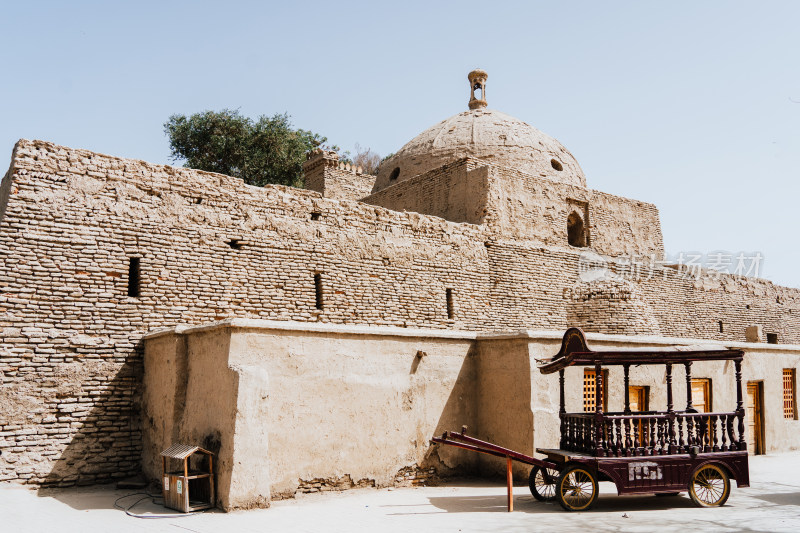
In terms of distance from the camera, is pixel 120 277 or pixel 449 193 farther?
pixel 449 193

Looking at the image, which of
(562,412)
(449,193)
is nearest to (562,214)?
(449,193)

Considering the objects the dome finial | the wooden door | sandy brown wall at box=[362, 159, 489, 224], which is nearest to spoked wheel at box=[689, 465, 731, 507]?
the wooden door

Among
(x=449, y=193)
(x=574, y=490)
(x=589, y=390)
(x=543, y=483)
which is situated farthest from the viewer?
(x=449, y=193)

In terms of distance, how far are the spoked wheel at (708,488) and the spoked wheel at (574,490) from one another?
1.22 metres

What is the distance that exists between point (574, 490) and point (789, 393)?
877cm

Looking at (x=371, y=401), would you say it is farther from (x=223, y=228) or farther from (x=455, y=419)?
(x=223, y=228)

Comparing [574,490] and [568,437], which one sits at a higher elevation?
[568,437]

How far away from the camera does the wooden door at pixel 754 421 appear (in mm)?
13321

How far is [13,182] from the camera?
10180mm

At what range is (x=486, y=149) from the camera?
1991 cm

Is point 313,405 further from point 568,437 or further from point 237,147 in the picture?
point 237,147

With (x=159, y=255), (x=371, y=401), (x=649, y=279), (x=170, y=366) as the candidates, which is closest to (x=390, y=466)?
(x=371, y=401)

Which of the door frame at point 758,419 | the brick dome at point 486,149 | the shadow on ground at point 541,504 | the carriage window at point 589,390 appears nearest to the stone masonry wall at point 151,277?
the door frame at point 758,419

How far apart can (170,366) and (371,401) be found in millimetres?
2796
